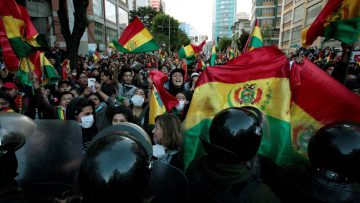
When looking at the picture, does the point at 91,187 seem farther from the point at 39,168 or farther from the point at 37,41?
the point at 37,41

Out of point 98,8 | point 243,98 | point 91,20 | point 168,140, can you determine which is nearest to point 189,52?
point 243,98

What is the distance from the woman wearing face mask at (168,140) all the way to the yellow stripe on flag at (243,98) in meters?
0.23

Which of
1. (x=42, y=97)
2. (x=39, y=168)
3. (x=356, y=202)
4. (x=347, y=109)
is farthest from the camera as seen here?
(x=42, y=97)

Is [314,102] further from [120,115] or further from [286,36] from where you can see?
[286,36]

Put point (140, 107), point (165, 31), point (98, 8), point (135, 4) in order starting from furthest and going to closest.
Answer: point (135, 4)
point (165, 31)
point (98, 8)
point (140, 107)

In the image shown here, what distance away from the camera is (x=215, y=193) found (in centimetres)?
169

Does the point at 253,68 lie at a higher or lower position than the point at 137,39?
lower

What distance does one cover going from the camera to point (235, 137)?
5.70ft

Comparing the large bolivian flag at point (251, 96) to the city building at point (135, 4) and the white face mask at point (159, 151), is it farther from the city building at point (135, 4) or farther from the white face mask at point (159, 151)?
the city building at point (135, 4)


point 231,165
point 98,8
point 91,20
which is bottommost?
point 231,165

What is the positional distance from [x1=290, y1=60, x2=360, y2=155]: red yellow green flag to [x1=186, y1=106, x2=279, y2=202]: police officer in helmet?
145 cm

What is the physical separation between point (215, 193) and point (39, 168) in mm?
1222

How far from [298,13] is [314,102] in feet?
186

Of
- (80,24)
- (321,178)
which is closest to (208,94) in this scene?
(321,178)
